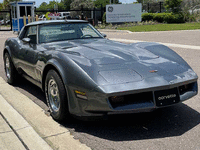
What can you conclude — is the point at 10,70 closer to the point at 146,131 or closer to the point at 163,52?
the point at 163,52

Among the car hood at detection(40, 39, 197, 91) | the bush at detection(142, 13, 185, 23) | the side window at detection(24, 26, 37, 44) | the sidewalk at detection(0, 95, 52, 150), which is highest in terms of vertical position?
the bush at detection(142, 13, 185, 23)

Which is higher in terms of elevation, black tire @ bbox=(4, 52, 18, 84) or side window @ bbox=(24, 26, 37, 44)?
side window @ bbox=(24, 26, 37, 44)

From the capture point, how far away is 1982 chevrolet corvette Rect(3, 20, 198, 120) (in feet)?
10.6

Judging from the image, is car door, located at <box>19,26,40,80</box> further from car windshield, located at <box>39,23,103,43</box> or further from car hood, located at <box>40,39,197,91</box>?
car hood, located at <box>40,39,197,91</box>

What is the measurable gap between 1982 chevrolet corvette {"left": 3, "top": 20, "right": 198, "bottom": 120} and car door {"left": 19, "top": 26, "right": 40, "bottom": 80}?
0.07ft

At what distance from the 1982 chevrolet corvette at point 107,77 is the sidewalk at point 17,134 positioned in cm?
45

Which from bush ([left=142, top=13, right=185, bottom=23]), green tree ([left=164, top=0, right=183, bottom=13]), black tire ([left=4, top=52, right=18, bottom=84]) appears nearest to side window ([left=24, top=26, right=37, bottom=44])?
black tire ([left=4, top=52, right=18, bottom=84])

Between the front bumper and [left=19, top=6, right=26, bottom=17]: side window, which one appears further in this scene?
[left=19, top=6, right=26, bottom=17]: side window

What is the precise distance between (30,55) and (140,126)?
2.32 metres

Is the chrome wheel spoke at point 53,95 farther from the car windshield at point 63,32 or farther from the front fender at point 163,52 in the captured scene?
the front fender at point 163,52

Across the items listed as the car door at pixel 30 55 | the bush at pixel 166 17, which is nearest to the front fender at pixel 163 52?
the car door at pixel 30 55

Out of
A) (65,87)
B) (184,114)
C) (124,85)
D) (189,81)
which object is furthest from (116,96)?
(184,114)

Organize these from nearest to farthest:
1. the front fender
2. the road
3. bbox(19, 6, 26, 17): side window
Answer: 1. the road
2. the front fender
3. bbox(19, 6, 26, 17): side window

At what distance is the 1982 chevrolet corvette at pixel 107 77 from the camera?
3.22 meters
